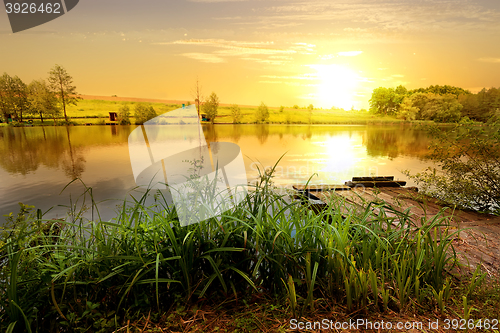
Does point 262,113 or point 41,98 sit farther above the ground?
point 41,98

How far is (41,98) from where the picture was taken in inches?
1163

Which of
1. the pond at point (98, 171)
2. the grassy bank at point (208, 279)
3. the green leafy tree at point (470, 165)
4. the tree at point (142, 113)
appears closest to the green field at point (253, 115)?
the tree at point (142, 113)

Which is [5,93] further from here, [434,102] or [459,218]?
[434,102]

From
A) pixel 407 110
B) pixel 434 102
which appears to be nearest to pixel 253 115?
pixel 407 110

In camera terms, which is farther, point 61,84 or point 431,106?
point 61,84

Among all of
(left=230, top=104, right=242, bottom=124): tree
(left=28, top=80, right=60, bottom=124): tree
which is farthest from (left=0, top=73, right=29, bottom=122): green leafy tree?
(left=230, top=104, right=242, bottom=124): tree

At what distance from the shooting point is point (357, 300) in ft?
5.00

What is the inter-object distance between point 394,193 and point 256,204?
4.36 metres

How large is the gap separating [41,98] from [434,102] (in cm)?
3942

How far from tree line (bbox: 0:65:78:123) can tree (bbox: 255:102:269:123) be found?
75.3 feet

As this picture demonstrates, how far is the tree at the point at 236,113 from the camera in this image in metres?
38.7

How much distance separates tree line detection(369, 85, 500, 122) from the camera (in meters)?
17.0

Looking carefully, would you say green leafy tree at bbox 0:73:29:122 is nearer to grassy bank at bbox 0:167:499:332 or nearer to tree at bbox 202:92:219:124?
tree at bbox 202:92:219:124

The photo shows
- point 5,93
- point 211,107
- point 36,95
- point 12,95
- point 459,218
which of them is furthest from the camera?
point 211,107
